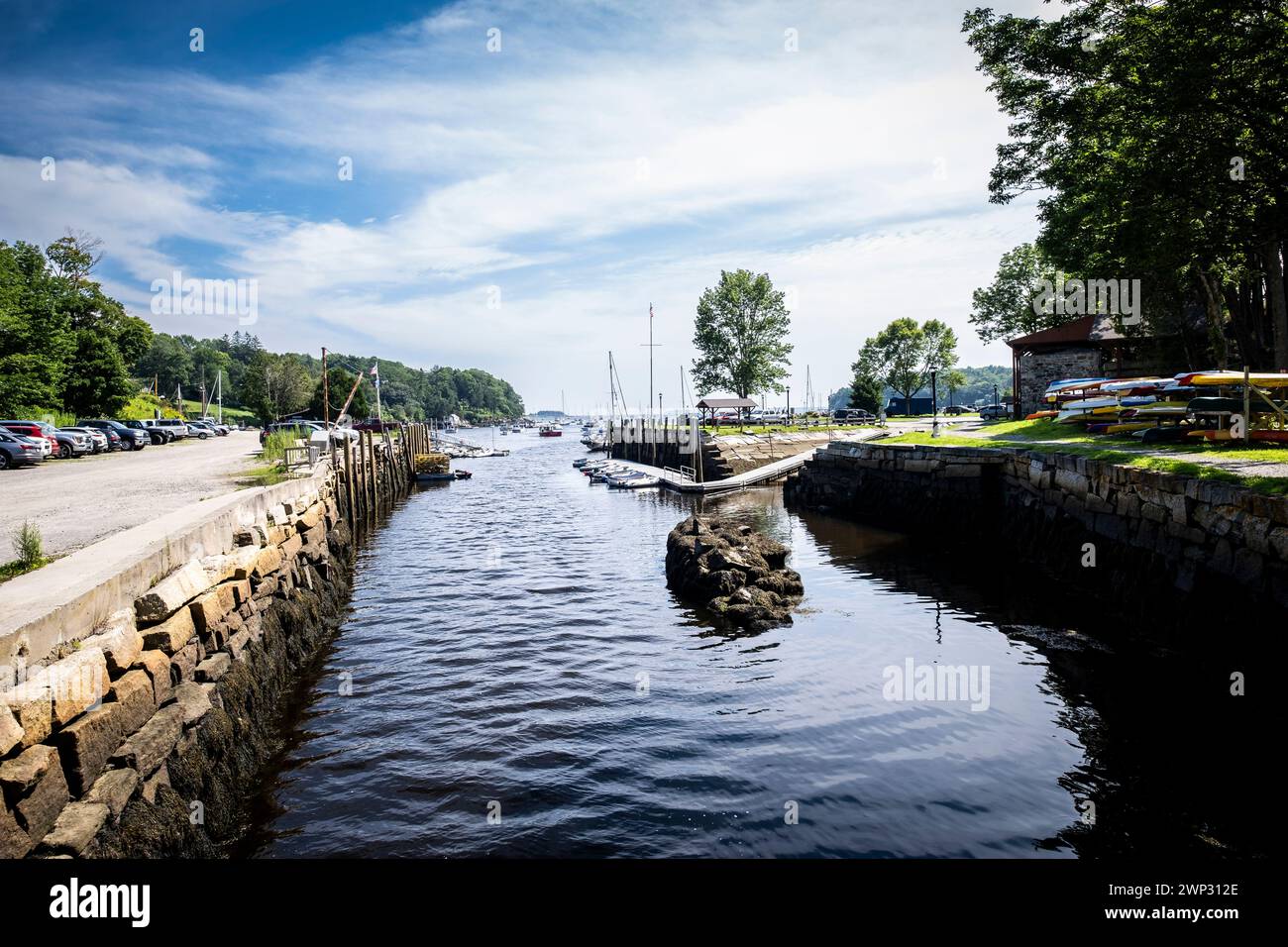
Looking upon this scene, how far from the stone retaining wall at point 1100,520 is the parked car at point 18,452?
33.3 meters

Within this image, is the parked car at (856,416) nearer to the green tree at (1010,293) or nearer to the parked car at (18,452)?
the green tree at (1010,293)

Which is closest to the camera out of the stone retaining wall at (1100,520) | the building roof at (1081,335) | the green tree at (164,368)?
the stone retaining wall at (1100,520)

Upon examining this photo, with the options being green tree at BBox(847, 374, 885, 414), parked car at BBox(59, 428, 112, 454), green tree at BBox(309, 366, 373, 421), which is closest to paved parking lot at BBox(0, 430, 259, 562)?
parked car at BBox(59, 428, 112, 454)

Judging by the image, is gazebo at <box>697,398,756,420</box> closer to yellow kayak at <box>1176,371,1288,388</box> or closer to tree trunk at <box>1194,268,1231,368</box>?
tree trunk at <box>1194,268,1231,368</box>

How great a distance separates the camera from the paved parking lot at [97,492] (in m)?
12.3

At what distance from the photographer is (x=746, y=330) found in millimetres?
93938

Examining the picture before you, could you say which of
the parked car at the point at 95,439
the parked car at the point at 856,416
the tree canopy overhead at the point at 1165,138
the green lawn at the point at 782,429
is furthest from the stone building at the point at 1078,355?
the parked car at the point at 95,439

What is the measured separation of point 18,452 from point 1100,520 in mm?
35103

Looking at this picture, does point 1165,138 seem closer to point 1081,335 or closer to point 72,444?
point 1081,335

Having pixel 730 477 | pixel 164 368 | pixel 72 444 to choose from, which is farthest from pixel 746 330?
pixel 164 368

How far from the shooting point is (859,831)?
8016mm

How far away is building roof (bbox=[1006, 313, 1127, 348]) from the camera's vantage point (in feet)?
131

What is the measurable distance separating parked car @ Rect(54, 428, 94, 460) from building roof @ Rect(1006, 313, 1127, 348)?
49.0 meters

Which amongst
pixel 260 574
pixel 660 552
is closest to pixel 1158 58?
pixel 660 552
